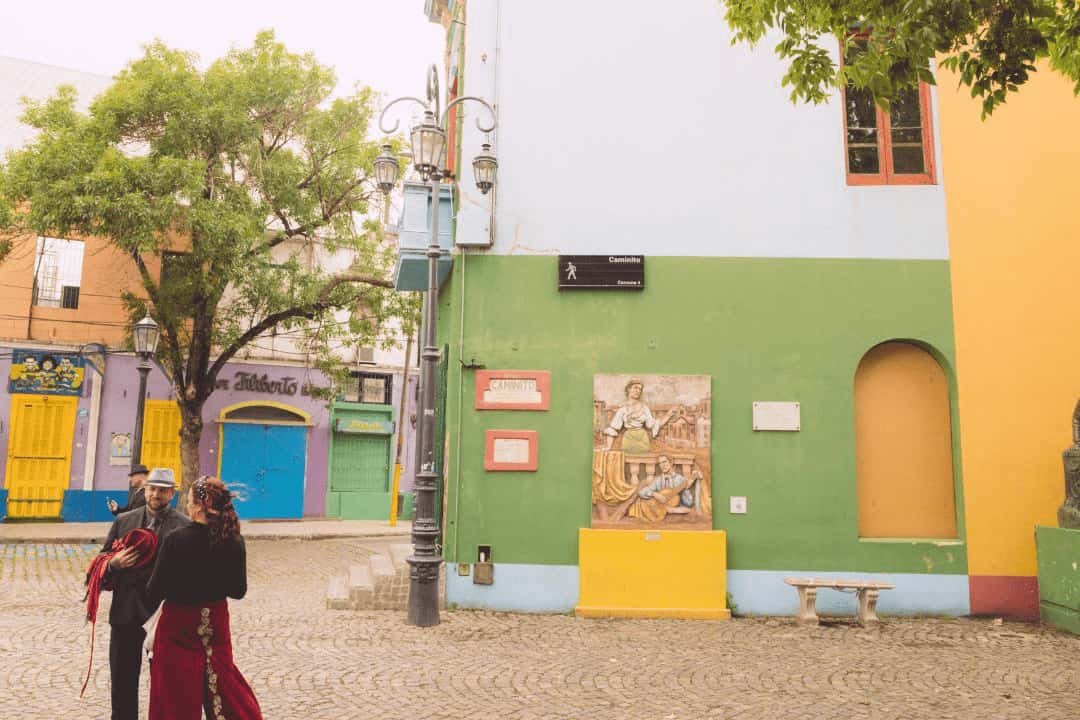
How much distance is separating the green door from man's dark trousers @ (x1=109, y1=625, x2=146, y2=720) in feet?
62.1

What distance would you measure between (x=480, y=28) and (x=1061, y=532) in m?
9.41

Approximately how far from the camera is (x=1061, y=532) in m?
8.88

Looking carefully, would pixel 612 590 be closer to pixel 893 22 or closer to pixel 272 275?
pixel 893 22

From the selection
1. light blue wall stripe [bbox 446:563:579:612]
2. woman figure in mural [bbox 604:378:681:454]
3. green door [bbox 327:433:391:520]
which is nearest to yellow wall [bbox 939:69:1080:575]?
woman figure in mural [bbox 604:378:681:454]

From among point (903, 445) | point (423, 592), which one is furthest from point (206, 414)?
point (903, 445)

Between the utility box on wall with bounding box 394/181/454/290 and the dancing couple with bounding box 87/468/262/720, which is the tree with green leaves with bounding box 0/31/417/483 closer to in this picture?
the utility box on wall with bounding box 394/181/454/290

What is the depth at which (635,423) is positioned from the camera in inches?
388

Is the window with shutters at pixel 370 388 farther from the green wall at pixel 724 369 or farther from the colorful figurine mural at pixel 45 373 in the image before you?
the green wall at pixel 724 369

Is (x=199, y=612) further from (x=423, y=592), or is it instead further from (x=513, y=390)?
(x=513, y=390)

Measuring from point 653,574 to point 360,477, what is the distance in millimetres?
16435

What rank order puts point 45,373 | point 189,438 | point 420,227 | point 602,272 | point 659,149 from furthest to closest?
point 45,373 < point 189,438 < point 420,227 < point 659,149 < point 602,272

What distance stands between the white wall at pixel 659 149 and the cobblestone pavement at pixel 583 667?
4.66m

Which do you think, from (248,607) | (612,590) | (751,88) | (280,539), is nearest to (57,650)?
(248,607)

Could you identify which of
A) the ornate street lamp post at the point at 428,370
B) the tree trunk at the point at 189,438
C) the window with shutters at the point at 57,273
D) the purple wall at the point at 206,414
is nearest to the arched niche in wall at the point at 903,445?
the ornate street lamp post at the point at 428,370
